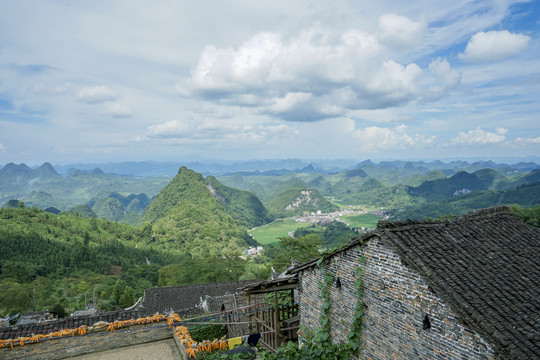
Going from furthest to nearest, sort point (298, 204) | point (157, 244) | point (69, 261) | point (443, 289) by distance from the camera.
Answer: point (298, 204), point (157, 244), point (69, 261), point (443, 289)

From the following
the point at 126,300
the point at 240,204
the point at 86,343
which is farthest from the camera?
the point at 240,204

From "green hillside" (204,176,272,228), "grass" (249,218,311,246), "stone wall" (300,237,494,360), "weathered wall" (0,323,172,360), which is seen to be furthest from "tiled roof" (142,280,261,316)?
"green hillside" (204,176,272,228)

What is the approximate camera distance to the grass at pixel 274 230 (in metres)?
122

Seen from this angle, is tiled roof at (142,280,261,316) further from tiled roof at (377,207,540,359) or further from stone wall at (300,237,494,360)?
tiled roof at (377,207,540,359)

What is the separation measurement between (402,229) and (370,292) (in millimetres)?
1614

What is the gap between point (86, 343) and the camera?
7613mm

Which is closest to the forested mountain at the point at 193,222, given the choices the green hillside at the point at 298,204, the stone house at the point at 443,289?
the green hillside at the point at 298,204

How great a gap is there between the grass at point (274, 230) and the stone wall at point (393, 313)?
109049 mm

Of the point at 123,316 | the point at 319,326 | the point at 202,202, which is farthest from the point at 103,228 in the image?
the point at 319,326

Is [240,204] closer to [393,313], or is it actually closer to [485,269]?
[393,313]

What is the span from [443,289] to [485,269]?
167 cm

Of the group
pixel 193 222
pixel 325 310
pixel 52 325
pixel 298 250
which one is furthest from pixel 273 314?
pixel 193 222

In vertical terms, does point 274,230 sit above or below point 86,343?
below

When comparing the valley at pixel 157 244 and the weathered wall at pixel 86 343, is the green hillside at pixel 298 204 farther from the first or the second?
the weathered wall at pixel 86 343
